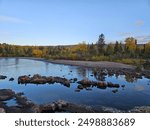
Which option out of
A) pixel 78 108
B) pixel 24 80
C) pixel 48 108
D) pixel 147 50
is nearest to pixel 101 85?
pixel 147 50

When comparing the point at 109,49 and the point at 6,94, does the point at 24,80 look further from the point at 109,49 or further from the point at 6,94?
Answer: the point at 109,49

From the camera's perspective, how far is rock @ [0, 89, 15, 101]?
5.14m

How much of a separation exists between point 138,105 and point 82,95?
52.1 inches

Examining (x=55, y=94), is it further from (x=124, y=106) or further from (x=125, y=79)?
(x=125, y=79)

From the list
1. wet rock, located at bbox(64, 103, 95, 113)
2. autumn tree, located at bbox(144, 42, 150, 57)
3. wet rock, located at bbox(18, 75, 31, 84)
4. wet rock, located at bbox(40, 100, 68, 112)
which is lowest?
wet rock, located at bbox(64, 103, 95, 113)

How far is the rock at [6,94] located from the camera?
5137mm

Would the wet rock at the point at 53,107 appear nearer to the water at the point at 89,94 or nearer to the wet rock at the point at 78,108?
the wet rock at the point at 78,108

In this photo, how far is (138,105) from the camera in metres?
5.18

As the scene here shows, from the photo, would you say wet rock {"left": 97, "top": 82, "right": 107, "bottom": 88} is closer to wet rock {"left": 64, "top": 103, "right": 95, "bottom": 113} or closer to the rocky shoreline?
Result: the rocky shoreline

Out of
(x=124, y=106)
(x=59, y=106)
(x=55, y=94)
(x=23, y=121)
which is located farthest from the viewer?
(x=55, y=94)

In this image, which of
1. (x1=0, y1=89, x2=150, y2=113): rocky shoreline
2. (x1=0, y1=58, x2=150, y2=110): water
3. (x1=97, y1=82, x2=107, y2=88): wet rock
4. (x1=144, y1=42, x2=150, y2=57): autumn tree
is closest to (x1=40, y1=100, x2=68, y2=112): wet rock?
(x1=0, y1=89, x2=150, y2=113): rocky shoreline

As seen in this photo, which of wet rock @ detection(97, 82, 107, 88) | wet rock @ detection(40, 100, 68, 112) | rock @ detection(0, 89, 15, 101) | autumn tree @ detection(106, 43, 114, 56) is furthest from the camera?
wet rock @ detection(97, 82, 107, 88)

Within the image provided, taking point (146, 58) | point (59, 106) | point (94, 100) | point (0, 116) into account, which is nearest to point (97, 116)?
point (0, 116)

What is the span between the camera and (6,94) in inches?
209
